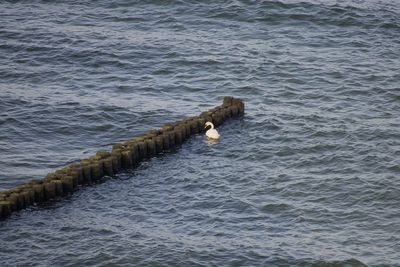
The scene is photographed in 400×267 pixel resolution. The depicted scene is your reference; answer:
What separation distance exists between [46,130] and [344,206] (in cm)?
1268

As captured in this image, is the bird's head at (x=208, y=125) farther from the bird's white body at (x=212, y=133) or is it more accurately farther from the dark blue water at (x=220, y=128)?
the dark blue water at (x=220, y=128)

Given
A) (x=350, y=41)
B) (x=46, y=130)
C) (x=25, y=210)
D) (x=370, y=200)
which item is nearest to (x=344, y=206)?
(x=370, y=200)

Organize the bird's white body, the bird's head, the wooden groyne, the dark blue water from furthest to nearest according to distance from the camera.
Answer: the bird's head < the bird's white body < the wooden groyne < the dark blue water

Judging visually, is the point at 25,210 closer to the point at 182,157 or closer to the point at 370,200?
the point at 182,157

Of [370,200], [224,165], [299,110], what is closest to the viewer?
[370,200]

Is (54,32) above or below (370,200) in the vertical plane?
above

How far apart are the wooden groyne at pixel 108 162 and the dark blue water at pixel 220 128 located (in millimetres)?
435

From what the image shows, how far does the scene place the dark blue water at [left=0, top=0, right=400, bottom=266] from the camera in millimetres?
25391

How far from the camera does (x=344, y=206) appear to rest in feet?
92.1

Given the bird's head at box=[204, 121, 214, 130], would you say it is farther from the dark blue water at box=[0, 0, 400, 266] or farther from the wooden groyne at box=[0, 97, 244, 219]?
the dark blue water at box=[0, 0, 400, 266]

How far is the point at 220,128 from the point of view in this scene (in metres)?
34.3

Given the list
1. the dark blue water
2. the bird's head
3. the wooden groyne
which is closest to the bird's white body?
the bird's head

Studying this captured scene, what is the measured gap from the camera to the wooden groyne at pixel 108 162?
2727cm

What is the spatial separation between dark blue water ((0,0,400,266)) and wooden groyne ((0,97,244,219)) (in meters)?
Answer: 0.44
